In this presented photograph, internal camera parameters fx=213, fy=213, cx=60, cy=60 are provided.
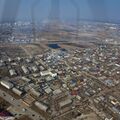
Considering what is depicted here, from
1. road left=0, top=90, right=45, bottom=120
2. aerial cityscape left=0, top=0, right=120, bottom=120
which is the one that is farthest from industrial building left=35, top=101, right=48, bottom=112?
road left=0, top=90, right=45, bottom=120

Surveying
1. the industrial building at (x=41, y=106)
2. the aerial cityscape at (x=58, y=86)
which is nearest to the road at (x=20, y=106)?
the aerial cityscape at (x=58, y=86)

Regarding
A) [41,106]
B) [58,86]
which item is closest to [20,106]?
[41,106]

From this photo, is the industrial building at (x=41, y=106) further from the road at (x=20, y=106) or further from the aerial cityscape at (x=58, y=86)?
the road at (x=20, y=106)

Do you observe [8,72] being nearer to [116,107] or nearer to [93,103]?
[93,103]

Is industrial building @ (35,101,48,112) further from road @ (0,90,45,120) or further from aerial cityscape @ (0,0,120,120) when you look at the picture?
road @ (0,90,45,120)

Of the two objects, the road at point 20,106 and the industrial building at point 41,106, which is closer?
the road at point 20,106

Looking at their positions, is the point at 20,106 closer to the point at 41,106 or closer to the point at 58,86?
the point at 41,106

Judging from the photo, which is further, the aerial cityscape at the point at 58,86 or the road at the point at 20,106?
the aerial cityscape at the point at 58,86

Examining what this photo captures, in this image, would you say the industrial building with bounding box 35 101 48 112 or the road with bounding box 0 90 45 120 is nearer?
the road with bounding box 0 90 45 120

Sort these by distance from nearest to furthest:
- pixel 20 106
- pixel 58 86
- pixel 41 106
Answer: pixel 41 106
pixel 20 106
pixel 58 86

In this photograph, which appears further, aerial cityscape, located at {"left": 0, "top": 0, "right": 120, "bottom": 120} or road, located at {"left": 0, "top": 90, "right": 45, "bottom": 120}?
aerial cityscape, located at {"left": 0, "top": 0, "right": 120, "bottom": 120}

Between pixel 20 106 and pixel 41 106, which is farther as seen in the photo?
pixel 20 106

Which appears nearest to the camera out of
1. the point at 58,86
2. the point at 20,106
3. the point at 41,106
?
the point at 41,106
